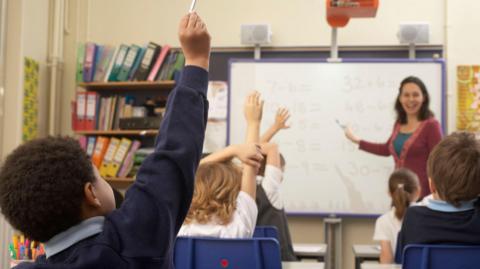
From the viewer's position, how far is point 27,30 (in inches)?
194

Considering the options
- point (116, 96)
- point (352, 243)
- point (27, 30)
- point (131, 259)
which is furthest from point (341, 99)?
point (131, 259)

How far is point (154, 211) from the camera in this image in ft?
2.83

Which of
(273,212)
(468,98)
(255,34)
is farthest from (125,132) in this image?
(468,98)

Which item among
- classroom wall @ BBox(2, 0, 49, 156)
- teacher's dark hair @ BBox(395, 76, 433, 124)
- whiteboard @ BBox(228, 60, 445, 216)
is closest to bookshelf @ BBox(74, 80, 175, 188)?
classroom wall @ BBox(2, 0, 49, 156)

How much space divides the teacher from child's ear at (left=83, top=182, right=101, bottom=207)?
4.07 m

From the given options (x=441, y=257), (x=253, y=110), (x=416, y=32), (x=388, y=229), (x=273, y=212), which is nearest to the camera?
(x=441, y=257)

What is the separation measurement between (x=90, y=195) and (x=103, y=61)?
4.40 m

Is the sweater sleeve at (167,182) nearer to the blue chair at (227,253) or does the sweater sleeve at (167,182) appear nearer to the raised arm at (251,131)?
the raised arm at (251,131)

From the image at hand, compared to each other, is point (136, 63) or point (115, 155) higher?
point (136, 63)

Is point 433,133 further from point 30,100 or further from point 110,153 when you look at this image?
point 30,100

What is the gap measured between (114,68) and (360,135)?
6.96 ft

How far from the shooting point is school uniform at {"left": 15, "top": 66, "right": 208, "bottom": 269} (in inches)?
33.4

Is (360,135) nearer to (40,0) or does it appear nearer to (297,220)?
(297,220)

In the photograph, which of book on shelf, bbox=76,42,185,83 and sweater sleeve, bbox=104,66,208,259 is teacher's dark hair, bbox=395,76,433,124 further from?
sweater sleeve, bbox=104,66,208,259
